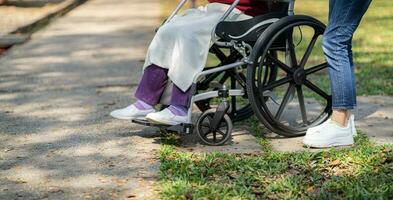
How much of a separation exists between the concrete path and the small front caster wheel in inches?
11.9

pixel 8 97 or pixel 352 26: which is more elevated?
pixel 352 26

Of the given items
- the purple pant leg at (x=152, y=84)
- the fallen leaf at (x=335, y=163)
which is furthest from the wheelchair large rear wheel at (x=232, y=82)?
the fallen leaf at (x=335, y=163)

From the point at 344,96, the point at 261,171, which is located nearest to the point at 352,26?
the point at 344,96

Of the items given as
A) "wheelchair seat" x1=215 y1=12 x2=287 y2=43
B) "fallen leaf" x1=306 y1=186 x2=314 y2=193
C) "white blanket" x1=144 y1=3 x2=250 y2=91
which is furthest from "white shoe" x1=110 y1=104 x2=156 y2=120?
"fallen leaf" x1=306 y1=186 x2=314 y2=193

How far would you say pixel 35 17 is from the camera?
36.4 feet

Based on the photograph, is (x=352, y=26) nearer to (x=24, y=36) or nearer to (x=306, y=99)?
(x=306, y=99)

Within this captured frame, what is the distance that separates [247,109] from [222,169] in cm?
119

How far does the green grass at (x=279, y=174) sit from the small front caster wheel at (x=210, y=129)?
0.19 m

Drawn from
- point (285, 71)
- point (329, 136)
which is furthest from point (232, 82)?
point (329, 136)

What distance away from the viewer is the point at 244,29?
181 inches

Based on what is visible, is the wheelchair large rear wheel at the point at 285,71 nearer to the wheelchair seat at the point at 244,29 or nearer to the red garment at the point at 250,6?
the wheelchair seat at the point at 244,29

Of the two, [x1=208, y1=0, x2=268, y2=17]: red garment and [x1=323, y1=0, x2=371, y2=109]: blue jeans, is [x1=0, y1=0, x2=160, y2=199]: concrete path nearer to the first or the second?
[x1=208, y1=0, x2=268, y2=17]: red garment

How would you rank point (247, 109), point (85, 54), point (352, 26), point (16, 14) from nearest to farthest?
point (352, 26) < point (247, 109) < point (85, 54) < point (16, 14)

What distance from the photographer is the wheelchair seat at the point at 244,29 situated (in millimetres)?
A: 4555
